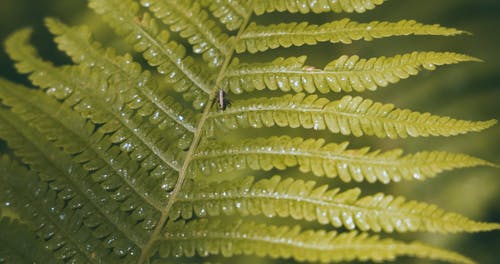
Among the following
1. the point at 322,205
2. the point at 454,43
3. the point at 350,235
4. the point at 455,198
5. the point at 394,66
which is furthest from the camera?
the point at 454,43

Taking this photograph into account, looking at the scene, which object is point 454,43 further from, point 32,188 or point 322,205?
point 32,188

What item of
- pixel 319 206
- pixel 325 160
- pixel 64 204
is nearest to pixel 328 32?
pixel 325 160

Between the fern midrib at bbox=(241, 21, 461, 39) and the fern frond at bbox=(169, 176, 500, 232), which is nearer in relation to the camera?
the fern frond at bbox=(169, 176, 500, 232)

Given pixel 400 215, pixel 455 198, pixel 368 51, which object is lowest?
pixel 455 198

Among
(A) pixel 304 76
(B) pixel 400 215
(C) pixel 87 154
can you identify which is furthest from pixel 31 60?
(B) pixel 400 215

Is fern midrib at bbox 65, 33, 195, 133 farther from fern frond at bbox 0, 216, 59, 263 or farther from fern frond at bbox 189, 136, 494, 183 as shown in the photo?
fern frond at bbox 0, 216, 59, 263

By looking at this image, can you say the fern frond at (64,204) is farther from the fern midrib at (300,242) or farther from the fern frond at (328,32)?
the fern frond at (328,32)

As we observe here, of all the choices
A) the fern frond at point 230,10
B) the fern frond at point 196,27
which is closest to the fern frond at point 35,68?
the fern frond at point 196,27

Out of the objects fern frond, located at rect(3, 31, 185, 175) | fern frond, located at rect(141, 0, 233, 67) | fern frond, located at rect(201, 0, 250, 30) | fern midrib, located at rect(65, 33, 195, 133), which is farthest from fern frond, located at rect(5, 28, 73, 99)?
fern frond, located at rect(201, 0, 250, 30)
